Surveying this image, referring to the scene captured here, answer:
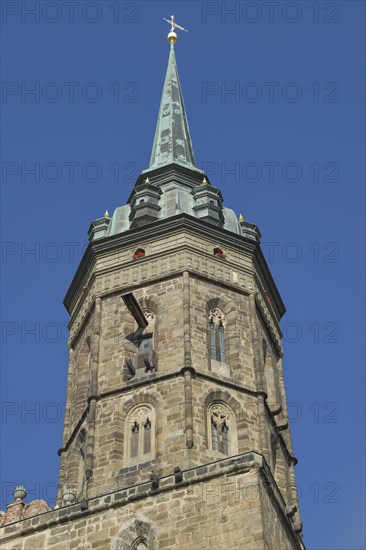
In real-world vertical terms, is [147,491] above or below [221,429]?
below

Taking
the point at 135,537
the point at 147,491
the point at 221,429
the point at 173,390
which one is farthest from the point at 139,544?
the point at 173,390

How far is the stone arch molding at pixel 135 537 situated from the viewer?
31.8m

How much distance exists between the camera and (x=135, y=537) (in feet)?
105

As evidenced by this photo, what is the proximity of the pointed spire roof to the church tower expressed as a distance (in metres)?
1.83

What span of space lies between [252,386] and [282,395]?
10.2 feet

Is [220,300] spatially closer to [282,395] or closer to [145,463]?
[282,395]

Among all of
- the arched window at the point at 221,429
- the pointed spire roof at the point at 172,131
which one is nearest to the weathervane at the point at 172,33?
the pointed spire roof at the point at 172,131

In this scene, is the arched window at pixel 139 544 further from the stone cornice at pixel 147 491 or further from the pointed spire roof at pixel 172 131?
the pointed spire roof at pixel 172 131

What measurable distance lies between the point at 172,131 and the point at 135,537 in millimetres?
21057

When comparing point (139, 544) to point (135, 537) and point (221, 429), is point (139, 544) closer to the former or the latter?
point (135, 537)

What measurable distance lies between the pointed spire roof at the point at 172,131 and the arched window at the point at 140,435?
12898mm

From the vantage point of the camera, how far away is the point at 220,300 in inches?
1544

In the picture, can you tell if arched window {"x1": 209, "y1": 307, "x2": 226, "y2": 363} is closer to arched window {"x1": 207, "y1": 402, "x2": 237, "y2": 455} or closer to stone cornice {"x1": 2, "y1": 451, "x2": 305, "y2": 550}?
arched window {"x1": 207, "y1": 402, "x2": 237, "y2": 455}

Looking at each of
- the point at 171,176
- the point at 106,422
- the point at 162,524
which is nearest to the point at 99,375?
the point at 106,422
